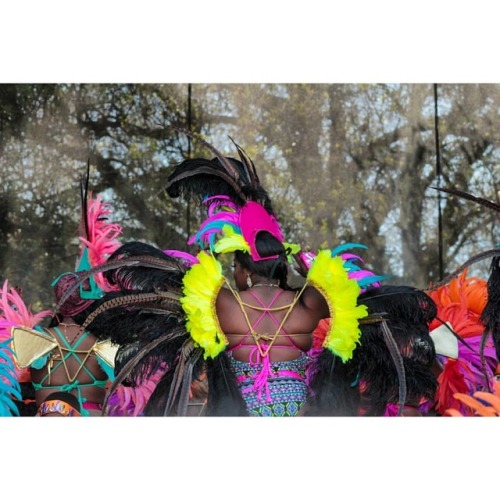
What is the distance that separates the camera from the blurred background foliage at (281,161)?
8.95 metres

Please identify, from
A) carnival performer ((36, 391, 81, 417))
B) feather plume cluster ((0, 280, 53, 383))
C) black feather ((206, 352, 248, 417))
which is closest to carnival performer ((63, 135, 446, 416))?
black feather ((206, 352, 248, 417))

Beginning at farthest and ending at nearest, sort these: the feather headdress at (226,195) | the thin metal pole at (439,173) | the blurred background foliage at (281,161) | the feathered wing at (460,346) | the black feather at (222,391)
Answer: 1. the thin metal pole at (439,173)
2. the blurred background foliage at (281,161)
3. the feathered wing at (460,346)
4. the feather headdress at (226,195)
5. the black feather at (222,391)

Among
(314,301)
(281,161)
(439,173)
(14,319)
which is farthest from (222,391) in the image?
(439,173)

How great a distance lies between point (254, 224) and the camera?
4227 mm

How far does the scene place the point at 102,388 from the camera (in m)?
5.15

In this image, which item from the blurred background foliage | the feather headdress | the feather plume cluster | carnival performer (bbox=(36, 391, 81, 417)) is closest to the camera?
the feather headdress

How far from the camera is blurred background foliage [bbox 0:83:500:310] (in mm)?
8945

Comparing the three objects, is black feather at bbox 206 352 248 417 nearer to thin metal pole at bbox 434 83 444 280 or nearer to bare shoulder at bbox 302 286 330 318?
bare shoulder at bbox 302 286 330 318

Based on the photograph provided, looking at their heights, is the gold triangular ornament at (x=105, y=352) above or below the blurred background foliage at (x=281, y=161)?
below

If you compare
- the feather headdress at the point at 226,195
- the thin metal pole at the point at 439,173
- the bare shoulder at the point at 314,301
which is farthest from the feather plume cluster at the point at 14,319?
the thin metal pole at the point at 439,173

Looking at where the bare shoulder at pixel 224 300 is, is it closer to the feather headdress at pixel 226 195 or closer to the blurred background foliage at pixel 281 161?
the feather headdress at pixel 226 195

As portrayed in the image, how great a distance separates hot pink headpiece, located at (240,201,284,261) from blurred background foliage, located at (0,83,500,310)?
A: 4611mm

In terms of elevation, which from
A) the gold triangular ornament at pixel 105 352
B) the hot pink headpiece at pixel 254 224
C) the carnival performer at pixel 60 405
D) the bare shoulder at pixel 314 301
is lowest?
the carnival performer at pixel 60 405

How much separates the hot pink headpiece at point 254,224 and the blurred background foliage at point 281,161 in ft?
15.1
